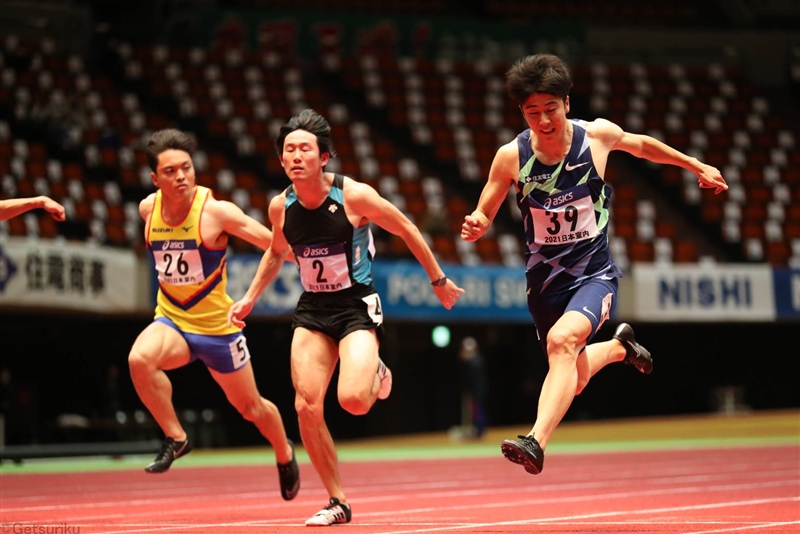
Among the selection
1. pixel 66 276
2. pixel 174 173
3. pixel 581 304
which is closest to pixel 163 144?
pixel 174 173

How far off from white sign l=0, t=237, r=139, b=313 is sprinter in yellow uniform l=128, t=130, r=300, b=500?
927 centimetres

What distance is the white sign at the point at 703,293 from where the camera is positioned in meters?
25.9

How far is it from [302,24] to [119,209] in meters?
9.57

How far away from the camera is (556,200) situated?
293 inches

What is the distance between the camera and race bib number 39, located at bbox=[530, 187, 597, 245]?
24.4 ft

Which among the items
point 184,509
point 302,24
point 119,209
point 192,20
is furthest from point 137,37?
point 184,509

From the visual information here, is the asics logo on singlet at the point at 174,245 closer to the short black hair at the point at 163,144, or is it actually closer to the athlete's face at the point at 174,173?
the athlete's face at the point at 174,173

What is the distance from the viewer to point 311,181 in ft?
26.1

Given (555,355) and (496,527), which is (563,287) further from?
(496,527)

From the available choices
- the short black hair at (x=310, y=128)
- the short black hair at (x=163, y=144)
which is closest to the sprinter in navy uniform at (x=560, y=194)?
the short black hair at (x=310, y=128)

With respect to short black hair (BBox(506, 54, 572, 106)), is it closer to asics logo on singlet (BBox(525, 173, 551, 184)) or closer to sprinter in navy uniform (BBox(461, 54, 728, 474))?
sprinter in navy uniform (BBox(461, 54, 728, 474))

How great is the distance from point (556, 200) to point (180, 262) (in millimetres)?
2971

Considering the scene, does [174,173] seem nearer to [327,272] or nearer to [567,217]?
[327,272]

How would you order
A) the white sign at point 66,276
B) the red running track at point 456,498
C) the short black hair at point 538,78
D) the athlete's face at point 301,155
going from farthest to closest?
the white sign at point 66,276 → the athlete's face at point 301,155 → the red running track at point 456,498 → the short black hair at point 538,78
